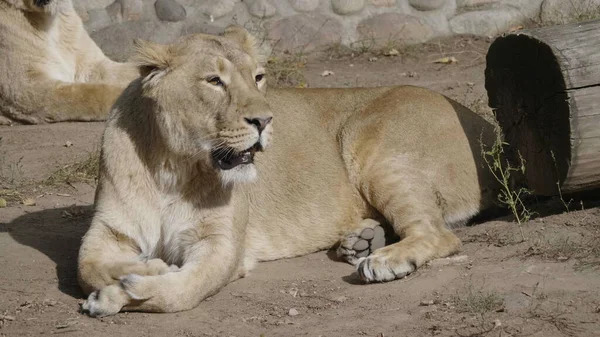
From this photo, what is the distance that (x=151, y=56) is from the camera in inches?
188

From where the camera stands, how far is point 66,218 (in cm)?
609

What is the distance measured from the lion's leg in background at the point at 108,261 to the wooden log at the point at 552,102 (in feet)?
6.70

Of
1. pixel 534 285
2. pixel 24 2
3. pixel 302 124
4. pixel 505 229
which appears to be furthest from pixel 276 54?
pixel 534 285

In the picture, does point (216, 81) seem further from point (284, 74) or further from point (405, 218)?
point (284, 74)

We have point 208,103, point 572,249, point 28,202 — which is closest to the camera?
point 208,103

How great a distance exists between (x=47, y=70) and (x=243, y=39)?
12.4 feet

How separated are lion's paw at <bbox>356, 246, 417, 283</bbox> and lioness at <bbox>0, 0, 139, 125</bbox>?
3.67 meters

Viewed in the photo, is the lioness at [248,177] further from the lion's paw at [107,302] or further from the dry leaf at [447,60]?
the dry leaf at [447,60]

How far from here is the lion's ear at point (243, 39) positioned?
5.12m

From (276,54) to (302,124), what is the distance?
3851 mm

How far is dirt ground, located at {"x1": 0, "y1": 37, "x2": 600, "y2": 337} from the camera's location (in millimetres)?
4324

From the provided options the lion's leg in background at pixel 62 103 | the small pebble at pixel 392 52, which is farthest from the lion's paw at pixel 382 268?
the small pebble at pixel 392 52

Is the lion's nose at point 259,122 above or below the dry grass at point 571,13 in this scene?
above

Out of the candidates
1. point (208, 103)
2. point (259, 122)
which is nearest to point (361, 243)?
point (259, 122)
